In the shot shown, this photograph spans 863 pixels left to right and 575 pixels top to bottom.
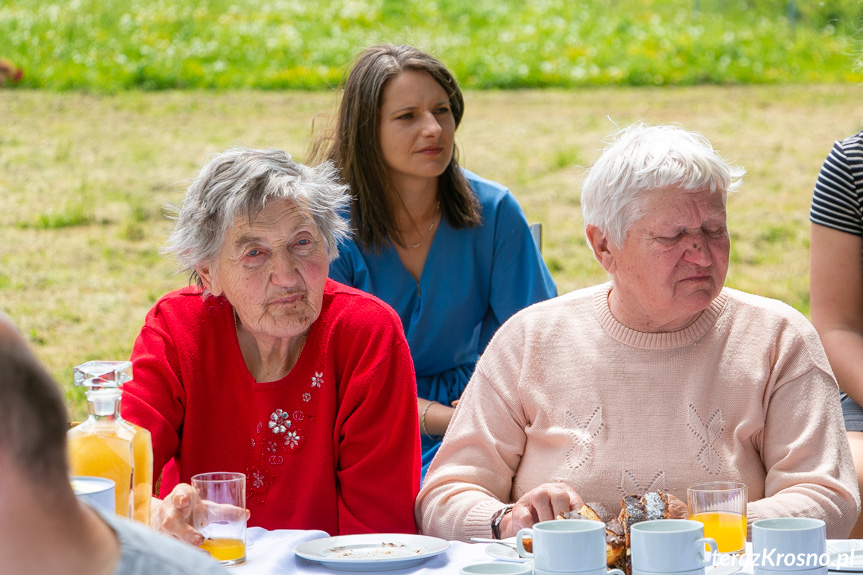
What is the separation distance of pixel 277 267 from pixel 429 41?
759 cm

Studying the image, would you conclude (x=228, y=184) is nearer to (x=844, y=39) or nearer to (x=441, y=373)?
(x=441, y=373)

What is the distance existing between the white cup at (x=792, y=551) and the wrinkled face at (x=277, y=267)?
3.46ft

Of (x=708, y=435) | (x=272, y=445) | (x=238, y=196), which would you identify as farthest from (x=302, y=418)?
(x=708, y=435)

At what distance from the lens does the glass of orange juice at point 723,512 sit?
151cm

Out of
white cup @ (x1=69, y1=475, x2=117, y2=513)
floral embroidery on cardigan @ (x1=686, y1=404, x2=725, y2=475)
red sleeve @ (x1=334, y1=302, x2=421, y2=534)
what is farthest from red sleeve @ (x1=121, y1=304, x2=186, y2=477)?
floral embroidery on cardigan @ (x1=686, y1=404, x2=725, y2=475)

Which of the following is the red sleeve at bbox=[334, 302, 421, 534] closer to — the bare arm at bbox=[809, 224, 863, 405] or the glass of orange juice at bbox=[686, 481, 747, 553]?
the glass of orange juice at bbox=[686, 481, 747, 553]

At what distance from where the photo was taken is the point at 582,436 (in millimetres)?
1997

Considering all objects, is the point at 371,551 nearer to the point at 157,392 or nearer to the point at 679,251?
the point at 157,392

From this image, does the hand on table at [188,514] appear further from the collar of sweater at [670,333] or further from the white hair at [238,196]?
the collar of sweater at [670,333]

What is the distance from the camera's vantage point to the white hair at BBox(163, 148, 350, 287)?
6.75 feet

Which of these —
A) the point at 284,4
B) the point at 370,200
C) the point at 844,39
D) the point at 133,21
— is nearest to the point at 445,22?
the point at 284,4

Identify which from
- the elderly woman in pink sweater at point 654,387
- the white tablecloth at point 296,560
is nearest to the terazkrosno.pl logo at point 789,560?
the white tablecloth at point 296,560

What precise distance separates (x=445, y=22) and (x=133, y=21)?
3.11m

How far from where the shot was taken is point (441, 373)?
10.4ft
